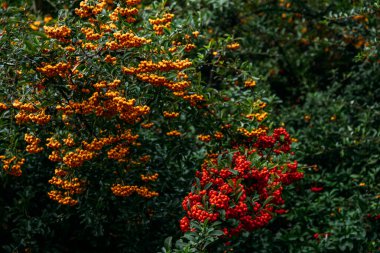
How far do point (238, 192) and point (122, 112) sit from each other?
91cm

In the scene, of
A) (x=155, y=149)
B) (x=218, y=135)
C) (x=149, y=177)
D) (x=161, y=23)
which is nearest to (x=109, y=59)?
(x=161, y=23)

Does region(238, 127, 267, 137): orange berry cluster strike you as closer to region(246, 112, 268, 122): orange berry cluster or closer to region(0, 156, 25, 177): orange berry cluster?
region(246, 112, 268, 122): orange berry cluster

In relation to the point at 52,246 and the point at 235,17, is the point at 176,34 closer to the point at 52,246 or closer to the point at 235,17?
the point at 52,246

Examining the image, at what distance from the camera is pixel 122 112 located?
371 cm

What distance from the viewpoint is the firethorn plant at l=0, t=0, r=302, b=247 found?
3.73 m

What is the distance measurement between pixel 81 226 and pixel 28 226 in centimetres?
65

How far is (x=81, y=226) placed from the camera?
17.4 ft

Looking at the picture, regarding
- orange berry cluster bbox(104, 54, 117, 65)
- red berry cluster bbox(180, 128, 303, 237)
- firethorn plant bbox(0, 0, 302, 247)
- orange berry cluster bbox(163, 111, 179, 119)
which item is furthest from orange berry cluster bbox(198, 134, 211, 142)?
orange berry cluster bbox(104, 54, 117, 65)

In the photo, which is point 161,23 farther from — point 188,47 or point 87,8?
point 87,8

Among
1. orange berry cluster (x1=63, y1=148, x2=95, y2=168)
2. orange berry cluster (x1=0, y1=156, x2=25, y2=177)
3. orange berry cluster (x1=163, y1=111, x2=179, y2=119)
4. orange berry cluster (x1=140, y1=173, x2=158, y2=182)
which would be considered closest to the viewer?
orange berry cluster (x1=63, y1=148, x2=95, y2=168)

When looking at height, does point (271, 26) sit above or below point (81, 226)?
above

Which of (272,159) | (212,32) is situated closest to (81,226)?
(272,159)

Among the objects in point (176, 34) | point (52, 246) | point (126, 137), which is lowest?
point (52, 246)

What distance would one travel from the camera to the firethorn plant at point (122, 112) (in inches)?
147
